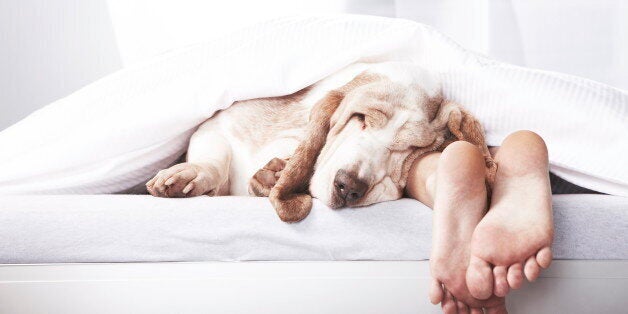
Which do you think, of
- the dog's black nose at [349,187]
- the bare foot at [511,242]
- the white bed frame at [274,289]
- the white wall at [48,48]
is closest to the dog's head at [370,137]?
the dog's black nose at [349,187]

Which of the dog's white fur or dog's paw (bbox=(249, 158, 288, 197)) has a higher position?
the dog's white fur

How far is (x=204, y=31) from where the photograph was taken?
2760 mm

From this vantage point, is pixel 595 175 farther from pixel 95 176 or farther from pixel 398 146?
pixel 95 176

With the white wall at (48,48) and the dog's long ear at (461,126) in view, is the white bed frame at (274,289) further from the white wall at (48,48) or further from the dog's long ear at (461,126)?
the white wall at (48,48)

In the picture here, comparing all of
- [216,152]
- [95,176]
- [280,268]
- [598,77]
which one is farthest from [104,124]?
[598,77]

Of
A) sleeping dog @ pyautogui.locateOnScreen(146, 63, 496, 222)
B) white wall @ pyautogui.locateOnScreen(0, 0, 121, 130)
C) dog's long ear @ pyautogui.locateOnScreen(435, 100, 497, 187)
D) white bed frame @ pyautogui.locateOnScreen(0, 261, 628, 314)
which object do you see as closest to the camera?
white bed frame @ pyautogui.locateOnScreen(0, 261, 628, 314)

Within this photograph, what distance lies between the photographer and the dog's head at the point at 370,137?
3.87ft

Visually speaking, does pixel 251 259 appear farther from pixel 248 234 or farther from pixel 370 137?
pixel 370 137

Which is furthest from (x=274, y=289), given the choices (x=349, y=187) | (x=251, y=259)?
(x=349, y=187)

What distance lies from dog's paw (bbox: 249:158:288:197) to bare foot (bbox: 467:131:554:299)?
1.53 ft

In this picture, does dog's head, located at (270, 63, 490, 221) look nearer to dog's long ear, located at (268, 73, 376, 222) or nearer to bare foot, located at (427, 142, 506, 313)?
dog's long ear, located at (268, 73, 376, 222)

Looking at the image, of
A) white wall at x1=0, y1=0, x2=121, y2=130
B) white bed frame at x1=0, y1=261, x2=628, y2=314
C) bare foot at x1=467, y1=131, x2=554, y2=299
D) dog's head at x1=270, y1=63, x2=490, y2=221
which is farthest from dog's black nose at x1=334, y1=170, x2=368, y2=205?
white wall at x1=0, y1=0, x2=121, y2=130

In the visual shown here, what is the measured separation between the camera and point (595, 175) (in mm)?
1303

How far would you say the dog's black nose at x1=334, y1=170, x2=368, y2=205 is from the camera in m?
1.16
